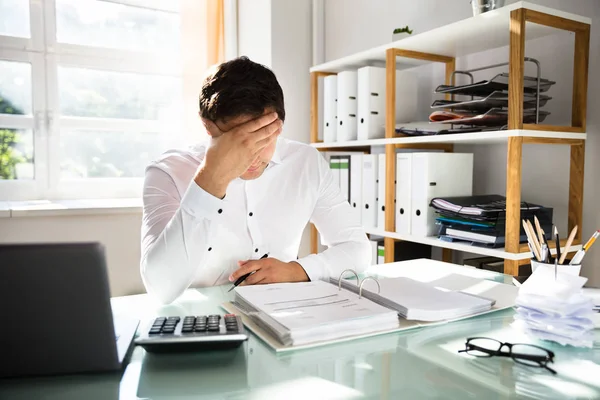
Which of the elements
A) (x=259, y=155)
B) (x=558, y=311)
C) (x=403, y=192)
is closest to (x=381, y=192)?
(x=403, y=192)

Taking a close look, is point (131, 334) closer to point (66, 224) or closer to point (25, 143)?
point (66, 224)

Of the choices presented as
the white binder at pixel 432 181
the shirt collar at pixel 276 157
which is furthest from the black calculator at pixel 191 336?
the white binder at pixel 432 181

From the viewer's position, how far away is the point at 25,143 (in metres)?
2.71

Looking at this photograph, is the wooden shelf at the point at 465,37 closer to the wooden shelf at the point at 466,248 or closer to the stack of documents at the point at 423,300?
the wooden shelf at the point at 466,248

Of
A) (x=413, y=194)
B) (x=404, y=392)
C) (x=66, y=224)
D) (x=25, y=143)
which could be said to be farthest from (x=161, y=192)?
(x=25, y=143)

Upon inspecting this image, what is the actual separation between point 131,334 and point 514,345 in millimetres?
558

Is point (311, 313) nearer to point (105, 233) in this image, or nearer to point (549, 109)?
point (549, 109)

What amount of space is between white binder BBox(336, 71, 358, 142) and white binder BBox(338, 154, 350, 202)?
93mm

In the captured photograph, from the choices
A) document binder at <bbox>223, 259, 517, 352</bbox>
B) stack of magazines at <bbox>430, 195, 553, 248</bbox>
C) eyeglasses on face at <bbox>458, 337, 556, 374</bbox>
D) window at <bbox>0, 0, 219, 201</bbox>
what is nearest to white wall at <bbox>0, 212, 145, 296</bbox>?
window at <bbox>0, 0, 219, 201</bbox>

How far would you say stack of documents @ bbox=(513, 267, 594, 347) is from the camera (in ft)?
2.40

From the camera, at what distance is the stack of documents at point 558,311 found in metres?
0.73

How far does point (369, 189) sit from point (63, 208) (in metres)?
1.47

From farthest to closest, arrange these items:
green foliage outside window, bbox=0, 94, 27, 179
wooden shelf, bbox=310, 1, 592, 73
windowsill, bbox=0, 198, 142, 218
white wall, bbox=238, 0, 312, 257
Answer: white wall, bbox=238, 0, 312, 257
green foliage outside window, bbox=0, 94, 27, 179
windowsill, bbox=0, 198, 142, 218
wooden shelf, bbox=310, 1, 592, 73

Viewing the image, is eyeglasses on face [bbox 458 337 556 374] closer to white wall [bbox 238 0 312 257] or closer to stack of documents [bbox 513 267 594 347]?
stack of documents [bbox 513 267 594 347]
